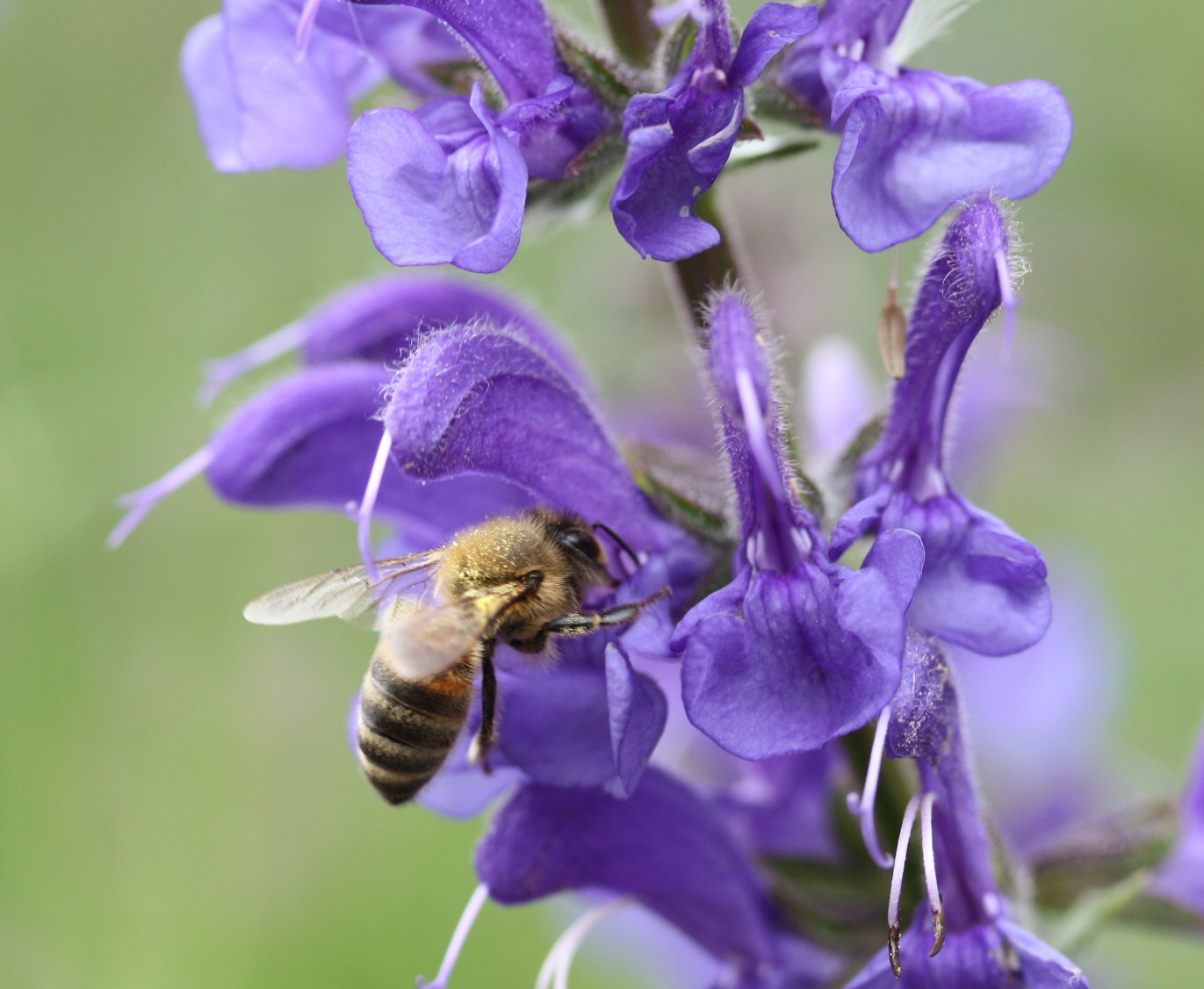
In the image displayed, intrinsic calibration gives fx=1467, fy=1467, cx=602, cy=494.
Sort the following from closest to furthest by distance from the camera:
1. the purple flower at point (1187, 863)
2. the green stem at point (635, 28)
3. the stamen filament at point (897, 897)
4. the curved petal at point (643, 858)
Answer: the stamen filament at point (897, 897) → the green stem at point (635, 28) → the curved petal at point (643, 858) → the purple flower at point (1187, 863)

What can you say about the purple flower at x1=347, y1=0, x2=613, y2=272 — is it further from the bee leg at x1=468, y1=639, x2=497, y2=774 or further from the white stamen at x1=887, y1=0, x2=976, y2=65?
the bee leg at x1=468, y1=639, x2=497, y2=774

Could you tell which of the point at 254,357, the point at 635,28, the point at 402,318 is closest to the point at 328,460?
the point at 402,318

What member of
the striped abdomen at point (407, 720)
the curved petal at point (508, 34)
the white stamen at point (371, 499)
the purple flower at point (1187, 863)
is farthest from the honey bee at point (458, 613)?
the purple flower at point (1187, 863)

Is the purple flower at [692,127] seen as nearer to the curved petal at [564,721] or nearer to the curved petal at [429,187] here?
the curved petal at [429,187]

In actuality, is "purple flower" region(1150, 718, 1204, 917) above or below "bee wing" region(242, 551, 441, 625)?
below

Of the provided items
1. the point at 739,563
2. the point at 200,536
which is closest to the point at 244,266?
the point at 200,536

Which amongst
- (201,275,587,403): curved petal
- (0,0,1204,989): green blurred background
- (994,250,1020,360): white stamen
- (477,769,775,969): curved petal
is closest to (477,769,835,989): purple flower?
(477,769,775,969): curved petal
